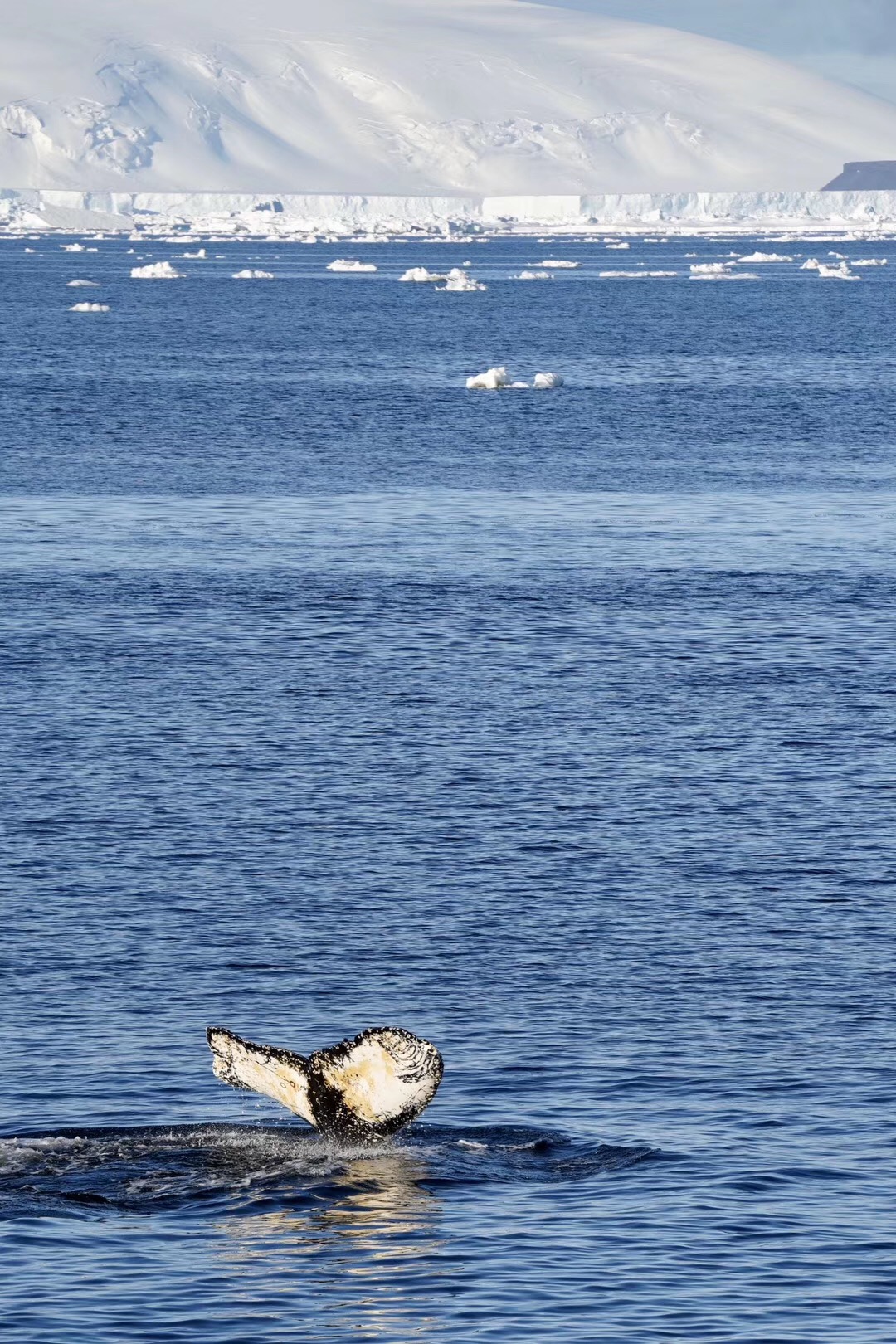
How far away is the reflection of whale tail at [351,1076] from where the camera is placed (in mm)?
25656

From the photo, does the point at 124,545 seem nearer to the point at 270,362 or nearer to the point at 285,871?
the point at 285,871

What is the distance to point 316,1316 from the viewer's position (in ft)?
72.9

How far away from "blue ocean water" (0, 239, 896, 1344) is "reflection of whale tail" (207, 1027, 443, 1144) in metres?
0.49

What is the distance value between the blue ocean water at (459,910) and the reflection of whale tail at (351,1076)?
0.49 meters

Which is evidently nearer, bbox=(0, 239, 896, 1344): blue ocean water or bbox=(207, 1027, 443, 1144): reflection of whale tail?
bbox=(0, 239, 896, 1344): blue ocean water

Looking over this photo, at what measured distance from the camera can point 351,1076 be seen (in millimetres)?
26000

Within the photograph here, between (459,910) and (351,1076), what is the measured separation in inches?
363

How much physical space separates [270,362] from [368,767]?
11382 cm

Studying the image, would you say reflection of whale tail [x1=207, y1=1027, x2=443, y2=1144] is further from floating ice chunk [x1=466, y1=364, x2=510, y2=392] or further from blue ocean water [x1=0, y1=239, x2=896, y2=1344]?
floating ice chunk [x1=466, y1=364, x2=510, y2=392]

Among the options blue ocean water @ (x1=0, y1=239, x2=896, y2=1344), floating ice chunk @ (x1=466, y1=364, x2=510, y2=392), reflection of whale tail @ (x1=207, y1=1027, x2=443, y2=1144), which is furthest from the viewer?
floating ice chunk @ (x1=466, y1=364, x2=510, y2=392)

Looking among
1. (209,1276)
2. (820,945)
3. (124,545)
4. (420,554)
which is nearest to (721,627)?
(420,554)

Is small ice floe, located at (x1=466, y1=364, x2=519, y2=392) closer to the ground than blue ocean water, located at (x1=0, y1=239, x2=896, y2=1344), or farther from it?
farther from it

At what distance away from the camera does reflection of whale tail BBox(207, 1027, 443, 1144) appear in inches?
1010

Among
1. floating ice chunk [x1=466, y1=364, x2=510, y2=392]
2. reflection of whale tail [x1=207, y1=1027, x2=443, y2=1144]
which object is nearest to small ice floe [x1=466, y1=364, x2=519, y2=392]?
floating ice chunk [x1=466, y1=364, x2=510, y2=392]
